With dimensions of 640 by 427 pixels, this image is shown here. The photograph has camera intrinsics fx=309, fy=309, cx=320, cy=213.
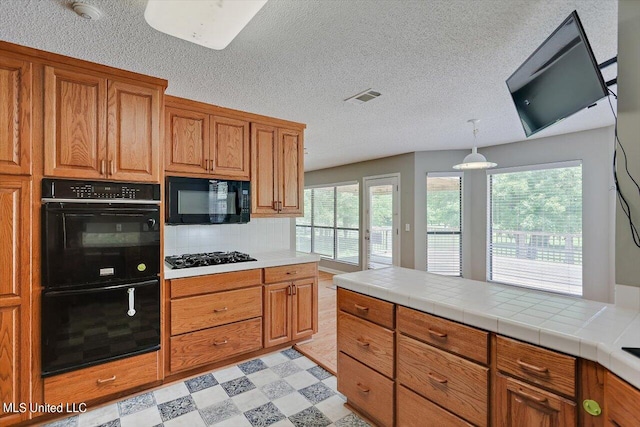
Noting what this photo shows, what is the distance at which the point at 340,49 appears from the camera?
1.88 meters

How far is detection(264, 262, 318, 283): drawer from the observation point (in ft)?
9.43

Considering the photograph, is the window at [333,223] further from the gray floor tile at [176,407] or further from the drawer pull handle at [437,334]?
the drawer pull handle at [437,334]

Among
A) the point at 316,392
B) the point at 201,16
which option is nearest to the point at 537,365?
the point at 316,392

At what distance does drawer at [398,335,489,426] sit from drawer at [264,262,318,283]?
1.47 metres

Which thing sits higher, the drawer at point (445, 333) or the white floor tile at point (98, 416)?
the drawer at point (445, 333)

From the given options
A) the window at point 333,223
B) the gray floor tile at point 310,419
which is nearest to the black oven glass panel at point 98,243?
the gray floor tile at point 310,419

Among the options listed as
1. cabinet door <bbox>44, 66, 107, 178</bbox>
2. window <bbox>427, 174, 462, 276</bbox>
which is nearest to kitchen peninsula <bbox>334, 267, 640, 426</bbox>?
cabinet door <bbox>44, 66, 107, 178</bbox>

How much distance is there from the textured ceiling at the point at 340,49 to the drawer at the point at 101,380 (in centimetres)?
205

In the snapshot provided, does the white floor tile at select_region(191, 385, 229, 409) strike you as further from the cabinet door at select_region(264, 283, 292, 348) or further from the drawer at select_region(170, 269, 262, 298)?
the drawer at select_region(170, 269, 262, 298)

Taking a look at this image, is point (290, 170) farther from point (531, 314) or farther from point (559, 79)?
point (531, 314)

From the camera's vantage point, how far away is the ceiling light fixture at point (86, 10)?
1436 millimetres

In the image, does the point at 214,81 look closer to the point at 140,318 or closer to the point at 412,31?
the point at 412,31

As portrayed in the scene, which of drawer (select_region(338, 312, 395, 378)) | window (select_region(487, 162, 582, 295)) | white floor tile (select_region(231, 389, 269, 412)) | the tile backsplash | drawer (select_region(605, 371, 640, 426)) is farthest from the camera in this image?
window (select_region(487, 162, 582, 295))

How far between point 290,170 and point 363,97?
1128 millimetres
